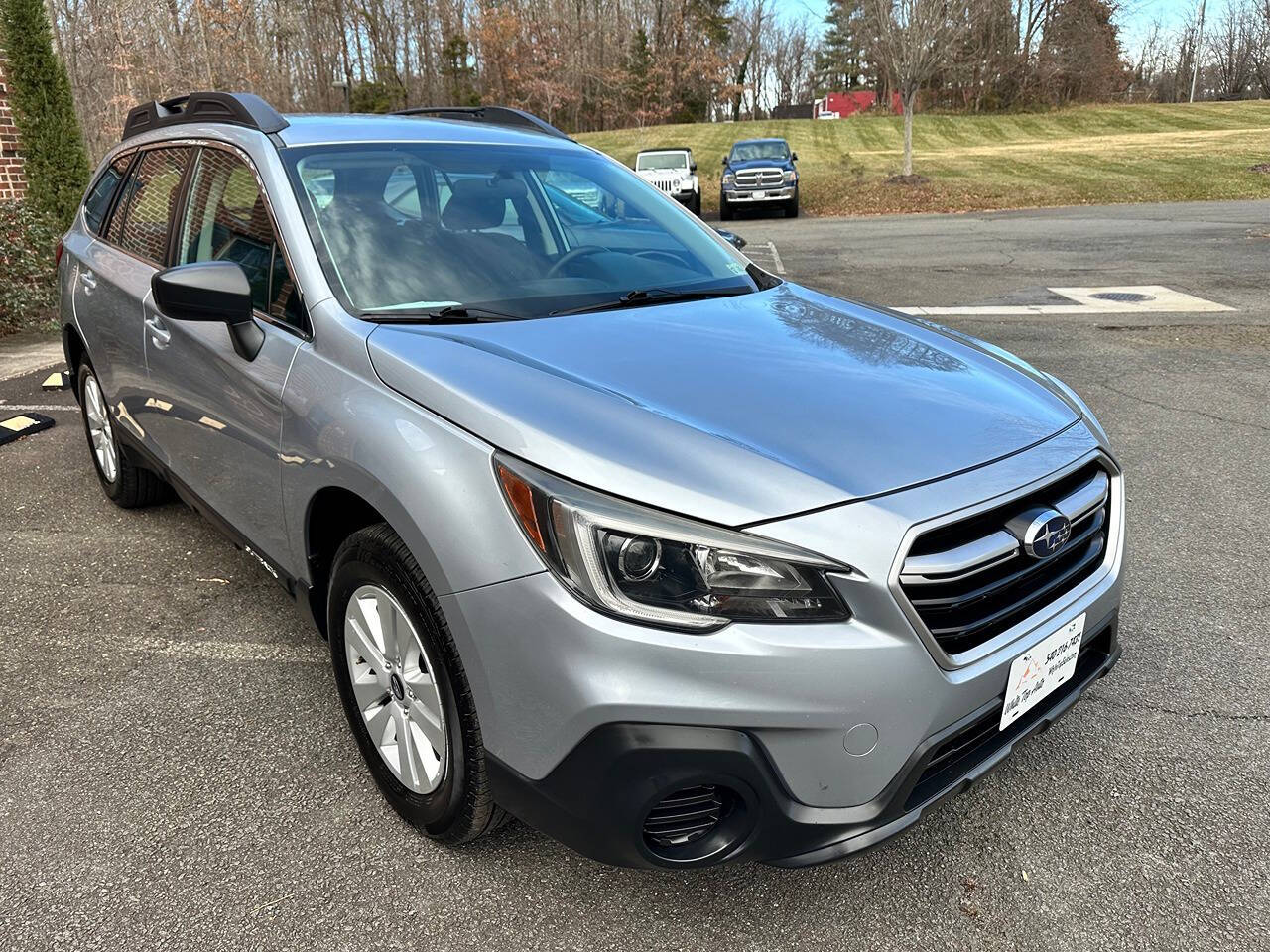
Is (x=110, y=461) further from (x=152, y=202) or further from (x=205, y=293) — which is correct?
(x=205, y=293)

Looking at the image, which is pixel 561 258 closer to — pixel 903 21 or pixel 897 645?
pixel 897 645

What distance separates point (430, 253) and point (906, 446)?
60.4 inches

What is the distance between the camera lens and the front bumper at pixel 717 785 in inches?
69.2

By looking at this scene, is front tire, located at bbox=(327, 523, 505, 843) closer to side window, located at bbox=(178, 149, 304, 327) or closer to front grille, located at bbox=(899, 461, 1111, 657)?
side window, located at bbox=(178, 149, 304, 327)

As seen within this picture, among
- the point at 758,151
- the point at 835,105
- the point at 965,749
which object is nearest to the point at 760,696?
the point at 965,749

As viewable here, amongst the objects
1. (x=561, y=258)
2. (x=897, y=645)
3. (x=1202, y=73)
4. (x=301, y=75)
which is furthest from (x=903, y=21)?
(x=1202, y=73)

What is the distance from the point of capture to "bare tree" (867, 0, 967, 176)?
22.0 meters

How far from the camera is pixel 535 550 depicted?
183 cm

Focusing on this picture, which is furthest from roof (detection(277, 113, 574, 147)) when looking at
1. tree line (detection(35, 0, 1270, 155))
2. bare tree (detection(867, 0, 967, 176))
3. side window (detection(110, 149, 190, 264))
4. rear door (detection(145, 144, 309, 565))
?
tree line (detection(35, 0, 1270, 155))

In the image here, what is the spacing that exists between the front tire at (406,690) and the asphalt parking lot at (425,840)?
0.54 ft

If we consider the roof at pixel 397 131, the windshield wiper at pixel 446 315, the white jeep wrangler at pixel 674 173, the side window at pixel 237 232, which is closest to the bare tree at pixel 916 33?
the white jeep wrangler at pixel 674 173

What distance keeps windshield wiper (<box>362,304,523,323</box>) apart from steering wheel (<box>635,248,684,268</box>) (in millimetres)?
795

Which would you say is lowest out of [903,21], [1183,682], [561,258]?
[1183,682]

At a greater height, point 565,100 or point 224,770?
point 565,100
